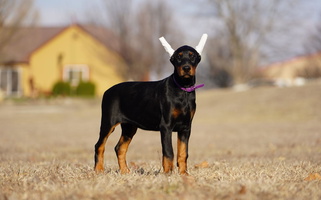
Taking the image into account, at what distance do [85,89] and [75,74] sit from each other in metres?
3.19

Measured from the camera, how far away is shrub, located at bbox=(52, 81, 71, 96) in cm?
4469

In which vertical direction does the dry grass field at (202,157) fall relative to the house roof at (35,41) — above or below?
below

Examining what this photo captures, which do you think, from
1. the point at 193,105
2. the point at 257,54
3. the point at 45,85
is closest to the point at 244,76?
the point at 257,54

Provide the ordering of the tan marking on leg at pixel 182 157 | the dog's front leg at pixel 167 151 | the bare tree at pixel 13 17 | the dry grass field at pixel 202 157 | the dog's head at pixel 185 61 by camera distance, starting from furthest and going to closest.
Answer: the bare tree at pixel 13 17, the tan marking on leg at pixel 182 157, the dog's front leg at pixel 167 151, the dog's head at pixel 185 61, the dry grass field at pixel 202 157

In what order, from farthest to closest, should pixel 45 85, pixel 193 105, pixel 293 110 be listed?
pixel 45 85
pixel 293 110
pixel 193 105

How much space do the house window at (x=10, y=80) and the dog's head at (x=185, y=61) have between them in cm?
4242

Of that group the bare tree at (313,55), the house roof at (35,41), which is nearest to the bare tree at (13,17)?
the house roof at (35,41)

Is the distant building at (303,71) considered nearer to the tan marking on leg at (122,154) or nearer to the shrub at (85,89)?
the shrub at (85,89)

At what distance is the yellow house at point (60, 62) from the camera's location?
47094mm

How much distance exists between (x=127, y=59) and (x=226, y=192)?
42.6m

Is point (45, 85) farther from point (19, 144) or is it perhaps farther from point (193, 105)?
point (193, 105)

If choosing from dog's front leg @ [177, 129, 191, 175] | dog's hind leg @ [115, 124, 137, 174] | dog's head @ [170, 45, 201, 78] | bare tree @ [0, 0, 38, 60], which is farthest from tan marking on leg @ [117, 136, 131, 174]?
bare tree @ [0, 0, 38, 60]

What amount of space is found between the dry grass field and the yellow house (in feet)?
28.3

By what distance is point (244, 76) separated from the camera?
158 feet
